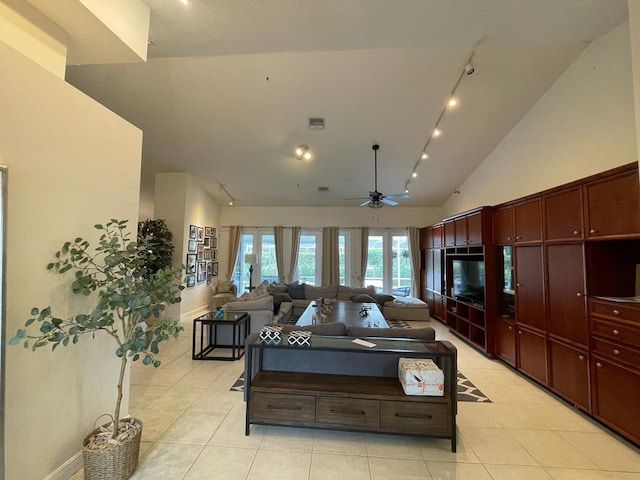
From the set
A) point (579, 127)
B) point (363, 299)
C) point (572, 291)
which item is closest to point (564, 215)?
point (572, 291)

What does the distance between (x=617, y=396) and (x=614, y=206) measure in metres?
1.63

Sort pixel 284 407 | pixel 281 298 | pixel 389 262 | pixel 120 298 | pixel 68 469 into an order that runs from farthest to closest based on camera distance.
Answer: pixel 389 262, pixel 281 298, pixel 284 407, pixel 68 469, pixel 120 298

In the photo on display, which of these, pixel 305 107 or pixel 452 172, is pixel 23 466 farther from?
pixel 452 172

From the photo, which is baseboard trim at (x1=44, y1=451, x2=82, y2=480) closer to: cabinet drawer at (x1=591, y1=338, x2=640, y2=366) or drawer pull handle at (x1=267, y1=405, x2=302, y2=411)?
drawer pull handle at (x1=267, y1=405, x2=302, y2=411)

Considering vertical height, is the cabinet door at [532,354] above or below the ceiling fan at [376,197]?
below

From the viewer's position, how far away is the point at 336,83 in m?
3.97

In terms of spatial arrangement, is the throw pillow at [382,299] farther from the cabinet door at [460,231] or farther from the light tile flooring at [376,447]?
the light tile flooring at [376,447]

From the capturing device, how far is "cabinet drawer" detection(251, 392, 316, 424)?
7.71 ft

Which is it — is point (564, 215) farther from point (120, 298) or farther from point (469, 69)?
point (120, 298)

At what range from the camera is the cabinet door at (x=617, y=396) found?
2303 mm

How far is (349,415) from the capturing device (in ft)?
7.57

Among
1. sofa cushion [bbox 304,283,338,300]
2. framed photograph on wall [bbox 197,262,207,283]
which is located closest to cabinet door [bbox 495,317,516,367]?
sofa cushion [bbox 304,283,338,300]

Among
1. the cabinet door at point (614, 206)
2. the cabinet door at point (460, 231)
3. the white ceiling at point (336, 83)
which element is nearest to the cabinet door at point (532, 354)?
the cabinet door at point (614, 206)

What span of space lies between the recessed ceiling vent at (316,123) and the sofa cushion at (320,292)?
4054 millimetres
